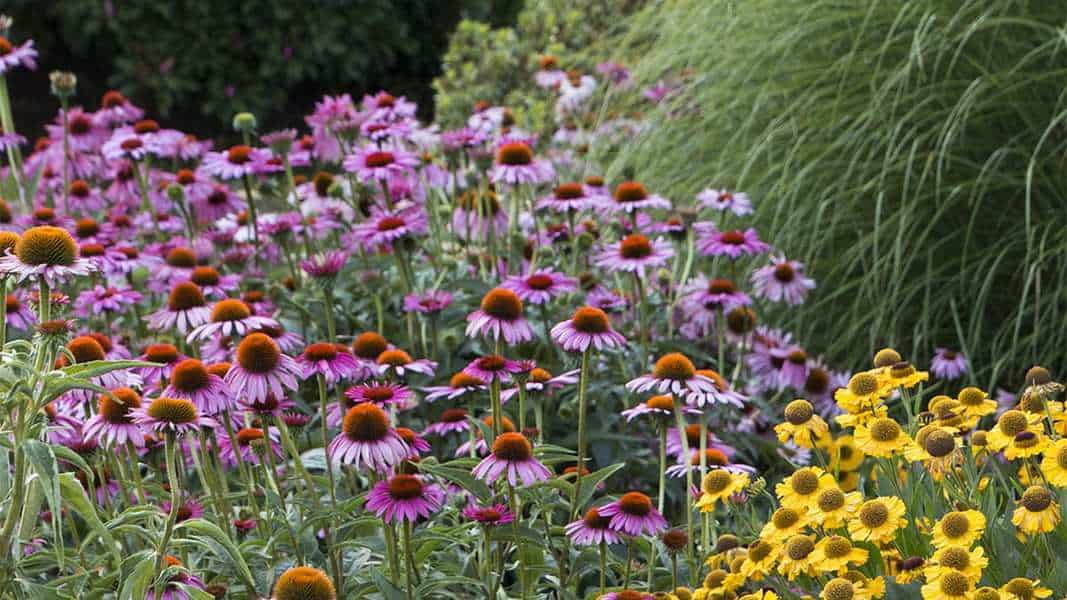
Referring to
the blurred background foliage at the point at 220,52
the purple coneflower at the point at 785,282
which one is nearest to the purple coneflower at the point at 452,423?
the purple coneflower at the point at 785,282

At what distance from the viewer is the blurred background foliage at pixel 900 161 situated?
338 centimetres

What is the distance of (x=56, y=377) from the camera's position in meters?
1.50

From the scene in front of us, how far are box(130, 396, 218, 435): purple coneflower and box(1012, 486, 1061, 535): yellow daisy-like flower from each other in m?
1.02

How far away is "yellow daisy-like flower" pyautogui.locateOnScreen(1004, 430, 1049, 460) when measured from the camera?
67.9 inches

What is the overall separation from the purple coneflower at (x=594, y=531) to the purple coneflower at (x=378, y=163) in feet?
3.99

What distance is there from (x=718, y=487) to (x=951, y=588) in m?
0.43

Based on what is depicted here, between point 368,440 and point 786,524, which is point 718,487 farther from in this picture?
point 368,440

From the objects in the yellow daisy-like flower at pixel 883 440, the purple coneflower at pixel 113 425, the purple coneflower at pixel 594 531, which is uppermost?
the purple coneflower at pixel 113 425

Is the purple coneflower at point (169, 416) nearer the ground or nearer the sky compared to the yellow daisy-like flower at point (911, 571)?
nearer the sky

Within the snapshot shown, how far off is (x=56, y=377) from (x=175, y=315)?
0.89 m

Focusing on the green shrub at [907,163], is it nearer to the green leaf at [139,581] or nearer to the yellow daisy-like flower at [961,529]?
the yellow daisy-like flower at [961,529]

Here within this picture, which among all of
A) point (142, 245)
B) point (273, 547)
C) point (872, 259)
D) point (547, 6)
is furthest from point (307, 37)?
point (273, 547)

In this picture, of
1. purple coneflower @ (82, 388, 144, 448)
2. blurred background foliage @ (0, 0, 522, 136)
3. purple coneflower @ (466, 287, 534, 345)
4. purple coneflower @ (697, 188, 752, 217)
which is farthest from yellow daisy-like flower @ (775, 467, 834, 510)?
blurred background foliage @ (0, 0, 522, 136)

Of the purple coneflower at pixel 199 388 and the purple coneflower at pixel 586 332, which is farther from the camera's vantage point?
the purple coneflower at pixel 586 332
